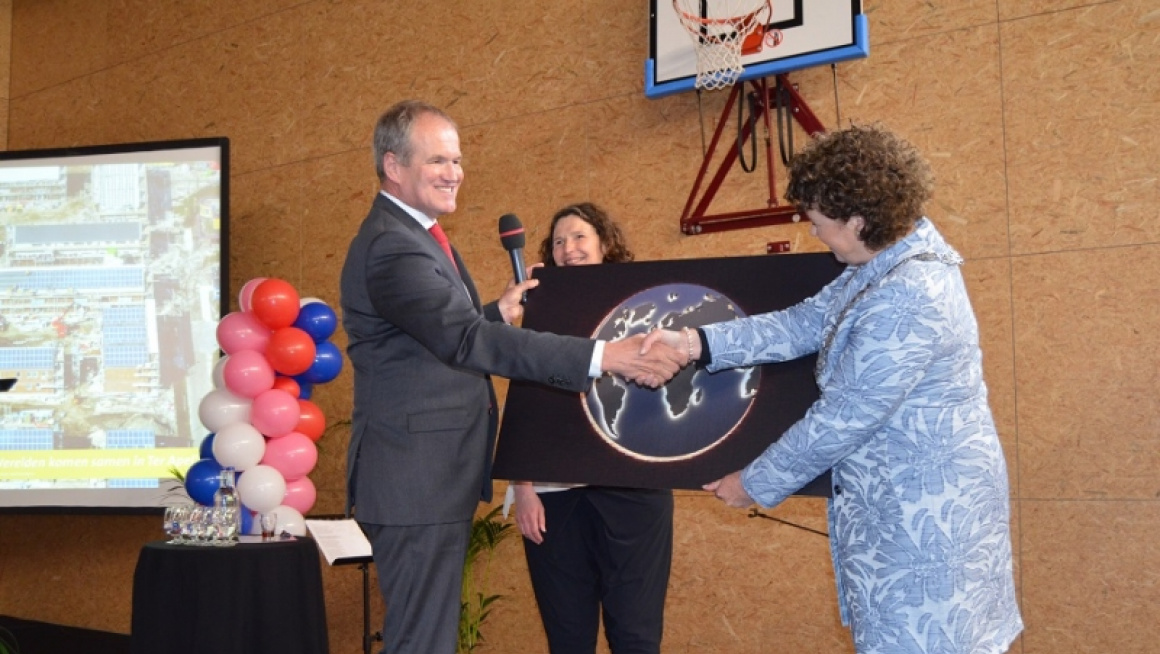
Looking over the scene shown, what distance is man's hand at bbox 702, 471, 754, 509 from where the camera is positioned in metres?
2.52

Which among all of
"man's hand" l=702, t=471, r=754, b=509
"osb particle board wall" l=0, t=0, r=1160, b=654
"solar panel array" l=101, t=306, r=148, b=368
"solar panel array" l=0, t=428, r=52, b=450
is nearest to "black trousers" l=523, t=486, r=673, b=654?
Result: "man's hand" l=702, t=471, r=754, b=509

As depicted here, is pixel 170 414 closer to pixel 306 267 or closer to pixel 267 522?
pixel 306 267

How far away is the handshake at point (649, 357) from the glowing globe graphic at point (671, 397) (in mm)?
59

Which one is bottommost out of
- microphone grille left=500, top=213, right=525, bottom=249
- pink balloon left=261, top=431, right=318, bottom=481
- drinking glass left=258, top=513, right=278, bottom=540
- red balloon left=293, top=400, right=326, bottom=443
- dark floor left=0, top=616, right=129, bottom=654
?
dark floor left=0, top=616, right=129, bottom=654

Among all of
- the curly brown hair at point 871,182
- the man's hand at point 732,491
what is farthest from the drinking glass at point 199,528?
the curly brown hair at point 871,182

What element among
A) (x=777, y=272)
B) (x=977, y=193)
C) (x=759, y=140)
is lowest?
Answer: (x=777, y=272)

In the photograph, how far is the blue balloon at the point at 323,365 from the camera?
4715 mm

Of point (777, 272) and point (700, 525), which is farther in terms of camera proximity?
point (700, 525)

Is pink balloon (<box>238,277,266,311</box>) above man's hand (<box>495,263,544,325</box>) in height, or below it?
above

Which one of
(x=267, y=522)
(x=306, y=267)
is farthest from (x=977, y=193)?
(x=306, y=267)

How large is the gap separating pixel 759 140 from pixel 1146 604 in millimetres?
2358

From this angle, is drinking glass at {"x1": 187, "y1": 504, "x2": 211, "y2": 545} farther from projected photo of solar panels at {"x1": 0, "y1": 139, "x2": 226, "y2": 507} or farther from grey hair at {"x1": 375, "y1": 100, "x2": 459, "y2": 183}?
projected photo of solar panels at {"x1": 0, "y1": 139, "x2": 226, "y2": 507}

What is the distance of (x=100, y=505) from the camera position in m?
6.29

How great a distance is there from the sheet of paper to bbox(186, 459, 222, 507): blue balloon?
1.54 feet
